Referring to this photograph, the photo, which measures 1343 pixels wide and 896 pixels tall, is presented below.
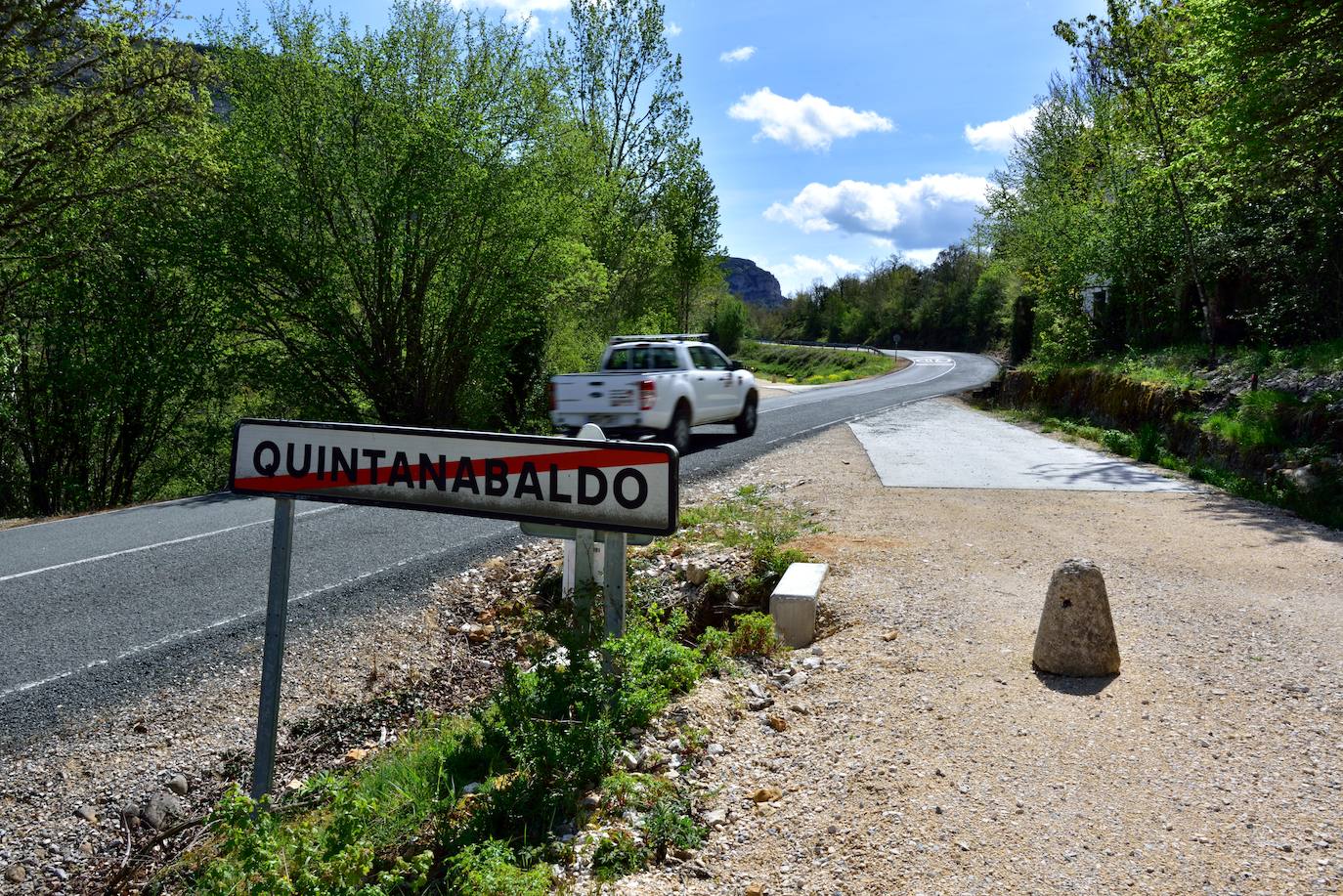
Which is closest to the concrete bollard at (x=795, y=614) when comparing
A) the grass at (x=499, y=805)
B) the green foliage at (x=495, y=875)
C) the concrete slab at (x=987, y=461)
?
the grass at (x=499, y=805)

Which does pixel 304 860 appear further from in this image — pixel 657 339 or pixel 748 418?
pixel 748 418

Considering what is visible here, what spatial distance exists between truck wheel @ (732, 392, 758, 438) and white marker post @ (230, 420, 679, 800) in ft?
41.2

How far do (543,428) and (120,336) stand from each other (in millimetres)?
8819

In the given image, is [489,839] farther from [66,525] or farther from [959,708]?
[66,525]

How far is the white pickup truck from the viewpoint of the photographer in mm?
12898

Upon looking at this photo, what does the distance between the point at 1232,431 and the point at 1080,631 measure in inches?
358

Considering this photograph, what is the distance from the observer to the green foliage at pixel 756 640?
17.8 feet

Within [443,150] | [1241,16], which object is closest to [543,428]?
[443,150]

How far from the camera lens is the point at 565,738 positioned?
349cm

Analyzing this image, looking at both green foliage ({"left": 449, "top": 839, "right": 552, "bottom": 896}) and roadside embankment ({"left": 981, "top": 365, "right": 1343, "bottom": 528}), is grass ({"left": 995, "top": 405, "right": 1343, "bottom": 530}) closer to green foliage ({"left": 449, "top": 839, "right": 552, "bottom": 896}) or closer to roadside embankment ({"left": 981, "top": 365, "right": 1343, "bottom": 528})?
roadside embankment ({"left": 981, "top": 365, "right": 1343, "bottom": 528})

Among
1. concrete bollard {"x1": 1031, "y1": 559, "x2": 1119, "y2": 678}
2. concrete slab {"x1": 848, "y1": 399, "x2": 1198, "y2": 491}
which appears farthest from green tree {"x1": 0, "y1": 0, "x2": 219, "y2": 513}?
concrete bollard {"x1": 1031, "y1": 559, "x2": 1119, "y2": 678}

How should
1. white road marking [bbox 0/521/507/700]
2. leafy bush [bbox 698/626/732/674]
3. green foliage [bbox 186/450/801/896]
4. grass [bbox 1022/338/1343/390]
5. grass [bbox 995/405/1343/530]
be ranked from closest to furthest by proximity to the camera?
green foliage [bbox 186/450/801/896] < leafy bush [bbox 698/626/732/674] < white road marking [bbox 0/521/507/700] < grass [bbox 995/405/1343/530] < grass [bbox 1022/338/1343/390]

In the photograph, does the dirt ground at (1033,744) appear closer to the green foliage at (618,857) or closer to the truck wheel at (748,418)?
the green foliage at (618,857)

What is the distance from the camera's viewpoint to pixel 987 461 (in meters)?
13.0
